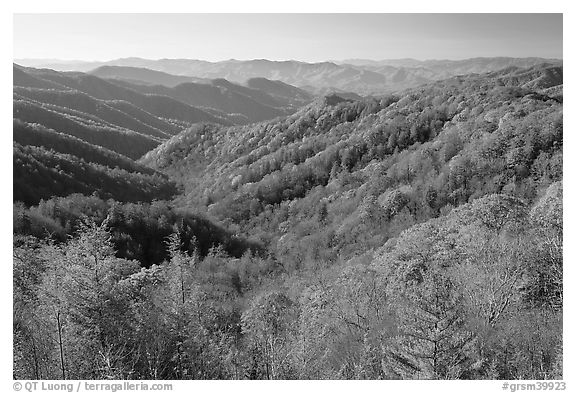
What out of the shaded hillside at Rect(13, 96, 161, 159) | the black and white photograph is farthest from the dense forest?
the shaded hillside at Rect(13, 96, 161, 159)

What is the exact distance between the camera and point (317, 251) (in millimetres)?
52812

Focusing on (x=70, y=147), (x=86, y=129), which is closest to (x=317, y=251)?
(x=70, y=147)

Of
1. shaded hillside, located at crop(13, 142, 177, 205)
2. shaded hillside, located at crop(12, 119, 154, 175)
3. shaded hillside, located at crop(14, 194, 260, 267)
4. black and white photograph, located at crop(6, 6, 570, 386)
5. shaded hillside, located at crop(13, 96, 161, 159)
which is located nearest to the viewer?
black and white photograph, located at crop(6, 6, 570, 386)

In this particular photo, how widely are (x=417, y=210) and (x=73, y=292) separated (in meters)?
43.9

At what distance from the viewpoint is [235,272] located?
144 ft

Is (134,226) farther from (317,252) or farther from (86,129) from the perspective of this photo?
(86,129)

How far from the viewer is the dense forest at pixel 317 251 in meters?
14.7

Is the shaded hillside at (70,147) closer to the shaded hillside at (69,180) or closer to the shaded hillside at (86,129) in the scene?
the shaded hillside at (69,180)

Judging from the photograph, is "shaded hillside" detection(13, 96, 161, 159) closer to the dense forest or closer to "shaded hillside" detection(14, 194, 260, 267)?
the dense forest

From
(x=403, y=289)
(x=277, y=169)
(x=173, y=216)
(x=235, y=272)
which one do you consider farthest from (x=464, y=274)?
(x=277, y=169)

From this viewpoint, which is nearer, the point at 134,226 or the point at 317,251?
the point at 134,226

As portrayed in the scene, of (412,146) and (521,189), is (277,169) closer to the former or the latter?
(412,146)

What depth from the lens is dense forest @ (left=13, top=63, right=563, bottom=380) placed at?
1471cm

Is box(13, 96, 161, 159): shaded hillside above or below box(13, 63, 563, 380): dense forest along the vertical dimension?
above
